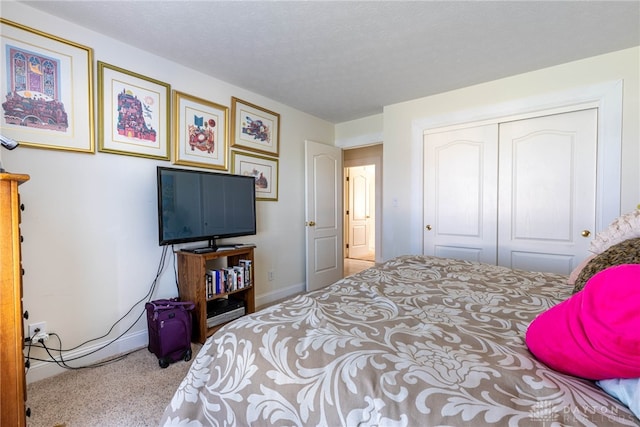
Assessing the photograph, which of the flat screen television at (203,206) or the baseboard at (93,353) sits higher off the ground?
the flat screen television at (203,206)

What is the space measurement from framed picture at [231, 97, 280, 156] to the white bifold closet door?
1.82 m

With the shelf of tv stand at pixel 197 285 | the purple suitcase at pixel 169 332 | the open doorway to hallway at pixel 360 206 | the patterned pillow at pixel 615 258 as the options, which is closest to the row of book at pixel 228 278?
the shelf of tv stand at pixel 197 285

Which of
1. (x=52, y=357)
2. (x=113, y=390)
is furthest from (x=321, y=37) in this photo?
(x=52, y=357)

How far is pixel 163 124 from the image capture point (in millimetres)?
2377

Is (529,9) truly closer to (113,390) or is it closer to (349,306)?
(349,306)

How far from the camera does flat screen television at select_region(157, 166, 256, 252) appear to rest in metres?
2.16

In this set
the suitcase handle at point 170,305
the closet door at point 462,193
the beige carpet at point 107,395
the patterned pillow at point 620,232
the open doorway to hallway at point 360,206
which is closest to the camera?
the patterned pillow at point 620,232

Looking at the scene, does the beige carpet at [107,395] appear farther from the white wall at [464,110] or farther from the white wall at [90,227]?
the white wall at [464,110]

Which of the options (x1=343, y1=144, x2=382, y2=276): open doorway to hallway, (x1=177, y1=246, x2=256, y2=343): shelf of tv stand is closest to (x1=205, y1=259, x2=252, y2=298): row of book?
(x1=177, y1=246, x2=256, y2=343): shelf of tv stand

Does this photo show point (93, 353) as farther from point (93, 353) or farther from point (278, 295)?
point (278, 295)

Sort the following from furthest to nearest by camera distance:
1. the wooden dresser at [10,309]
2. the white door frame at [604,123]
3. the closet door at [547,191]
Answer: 1. the closet door at [547,191]
2. the white door frame at [604,123]
3. the wooden dresser at [10,309]

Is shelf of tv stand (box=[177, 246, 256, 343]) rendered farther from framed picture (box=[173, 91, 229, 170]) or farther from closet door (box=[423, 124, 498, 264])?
closet door (box=[423, 124, 498, 264])

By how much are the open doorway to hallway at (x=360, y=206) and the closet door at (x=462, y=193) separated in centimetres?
231

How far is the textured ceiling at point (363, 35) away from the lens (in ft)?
5.81
